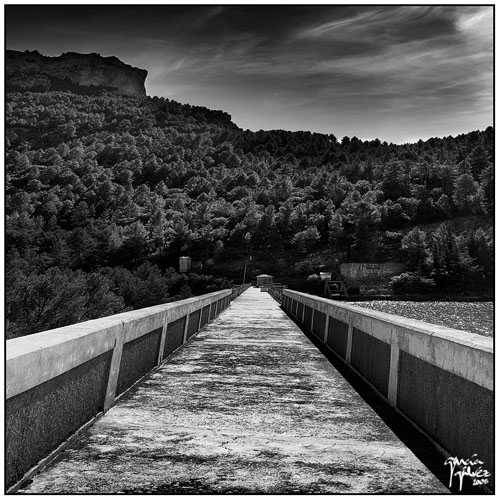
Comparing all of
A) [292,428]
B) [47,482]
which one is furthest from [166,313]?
[47,482]

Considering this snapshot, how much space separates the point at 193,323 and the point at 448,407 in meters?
10.6

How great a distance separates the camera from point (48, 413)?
486 cm

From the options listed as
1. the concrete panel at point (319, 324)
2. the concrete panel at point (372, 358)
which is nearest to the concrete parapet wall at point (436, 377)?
the concrete panel at point (372, 358)

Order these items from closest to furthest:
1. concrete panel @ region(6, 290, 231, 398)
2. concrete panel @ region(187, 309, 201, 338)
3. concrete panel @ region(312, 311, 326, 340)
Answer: concrete panel @ region(6, 290, 231, 398) → concrete panel @ region(187, 309, 201, 338) → concrete panel @ region(312, 311, 326, 340)

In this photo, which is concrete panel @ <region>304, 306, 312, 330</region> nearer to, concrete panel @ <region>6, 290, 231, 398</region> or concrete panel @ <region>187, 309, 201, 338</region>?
concrete panel @ <region>187, 309, 201, 338</region>

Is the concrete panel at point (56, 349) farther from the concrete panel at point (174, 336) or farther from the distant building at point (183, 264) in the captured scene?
the distant building at point (183, 264)

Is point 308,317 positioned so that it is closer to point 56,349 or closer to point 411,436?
point 411,436

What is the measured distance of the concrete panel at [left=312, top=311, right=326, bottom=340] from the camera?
1478 cm

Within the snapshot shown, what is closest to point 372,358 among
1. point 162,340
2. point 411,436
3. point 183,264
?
point 411,436

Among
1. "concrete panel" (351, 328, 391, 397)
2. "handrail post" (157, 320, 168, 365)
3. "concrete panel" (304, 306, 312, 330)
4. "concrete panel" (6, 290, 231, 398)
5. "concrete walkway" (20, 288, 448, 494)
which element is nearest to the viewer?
"concrete panel" (6, 290, 231, 398)

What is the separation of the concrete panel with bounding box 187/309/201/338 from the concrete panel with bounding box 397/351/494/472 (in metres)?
8.06

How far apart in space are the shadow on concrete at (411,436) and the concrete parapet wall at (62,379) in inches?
113

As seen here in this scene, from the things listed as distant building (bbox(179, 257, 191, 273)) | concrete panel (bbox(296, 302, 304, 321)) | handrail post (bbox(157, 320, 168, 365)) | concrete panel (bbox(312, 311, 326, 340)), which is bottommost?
distant building (bbox(179, 257, 191, 273))
